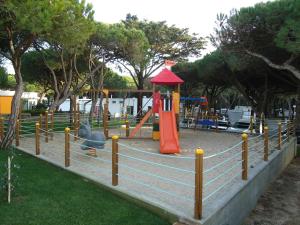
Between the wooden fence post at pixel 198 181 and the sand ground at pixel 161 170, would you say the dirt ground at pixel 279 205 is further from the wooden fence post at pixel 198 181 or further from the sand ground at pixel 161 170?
the wooden fence post at pixel 198 181

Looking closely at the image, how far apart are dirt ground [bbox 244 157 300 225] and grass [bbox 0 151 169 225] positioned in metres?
2.56

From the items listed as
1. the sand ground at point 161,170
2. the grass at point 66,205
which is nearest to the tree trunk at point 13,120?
the sand ground at point 161,170

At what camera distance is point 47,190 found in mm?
6082

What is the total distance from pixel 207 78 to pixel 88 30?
16175mm

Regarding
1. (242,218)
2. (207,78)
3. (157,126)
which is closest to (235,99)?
(207,78)

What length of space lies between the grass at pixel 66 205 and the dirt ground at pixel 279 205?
2.56 m

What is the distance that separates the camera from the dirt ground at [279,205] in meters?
6.70

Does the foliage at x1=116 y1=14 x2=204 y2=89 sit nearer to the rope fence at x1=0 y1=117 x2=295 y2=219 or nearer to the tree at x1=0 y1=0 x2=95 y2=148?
the tree at x1=0 y1=0 x2=95 y2=148

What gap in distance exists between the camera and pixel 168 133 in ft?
38.2

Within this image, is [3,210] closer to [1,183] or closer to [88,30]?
[1,183]

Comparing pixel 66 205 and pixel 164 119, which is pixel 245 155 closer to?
pixel 66 205

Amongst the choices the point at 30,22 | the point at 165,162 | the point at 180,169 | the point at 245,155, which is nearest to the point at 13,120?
the point at 30,22

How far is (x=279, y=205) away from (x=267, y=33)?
27.4ft

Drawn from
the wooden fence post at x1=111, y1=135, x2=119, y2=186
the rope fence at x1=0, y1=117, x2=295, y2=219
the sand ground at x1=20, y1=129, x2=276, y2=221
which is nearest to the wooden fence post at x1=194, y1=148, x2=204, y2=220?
the rope fence at x1=0, y1=117, x2=295, y2=219
